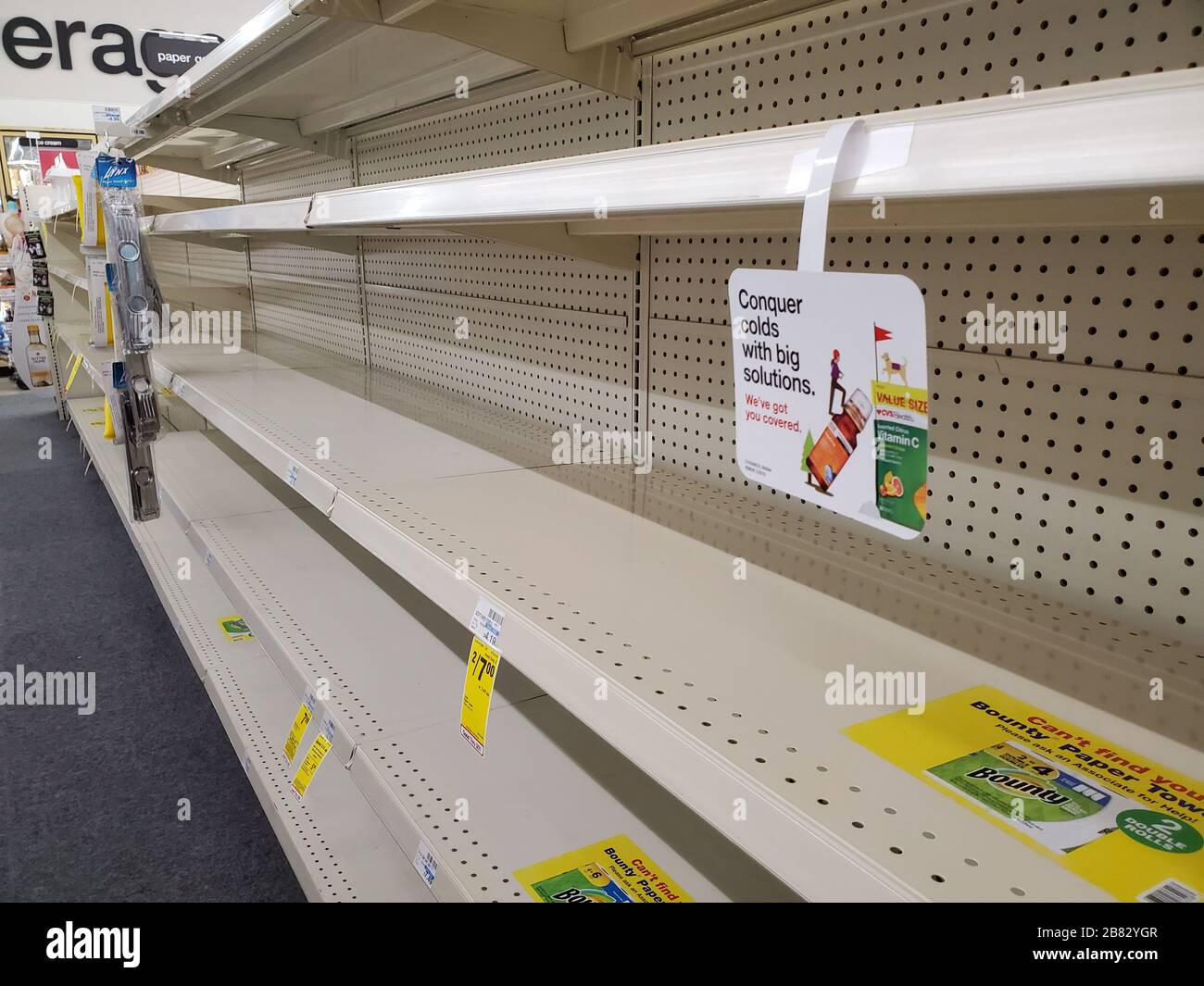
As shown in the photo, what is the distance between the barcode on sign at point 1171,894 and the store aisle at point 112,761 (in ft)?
5.83

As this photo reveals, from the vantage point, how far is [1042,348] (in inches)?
34.8

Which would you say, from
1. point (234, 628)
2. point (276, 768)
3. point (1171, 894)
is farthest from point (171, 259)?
point (1171, 894)

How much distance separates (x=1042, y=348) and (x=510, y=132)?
119 centimetres

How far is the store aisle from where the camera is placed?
187 cm

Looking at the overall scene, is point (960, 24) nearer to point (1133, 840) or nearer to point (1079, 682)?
point (1079, 682)

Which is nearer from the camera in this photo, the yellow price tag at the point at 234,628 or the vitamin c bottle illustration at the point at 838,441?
the vitamin c bottle illustration at the point at 838,441

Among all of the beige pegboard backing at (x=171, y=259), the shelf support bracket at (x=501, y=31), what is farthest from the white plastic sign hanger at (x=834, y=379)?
the beige pegboard backing at (x=171, y=259)

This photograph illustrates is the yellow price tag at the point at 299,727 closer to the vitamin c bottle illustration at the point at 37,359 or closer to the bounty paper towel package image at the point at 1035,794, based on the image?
the bounty paper towel package image at the point at 1035,794

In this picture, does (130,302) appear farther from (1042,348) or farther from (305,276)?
(1042,348)

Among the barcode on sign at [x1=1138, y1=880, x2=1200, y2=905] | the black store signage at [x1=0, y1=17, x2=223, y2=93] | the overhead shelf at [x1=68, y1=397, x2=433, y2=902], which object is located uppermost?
the black store signage at [x1=0, y1=17, x2=223, y2=93]

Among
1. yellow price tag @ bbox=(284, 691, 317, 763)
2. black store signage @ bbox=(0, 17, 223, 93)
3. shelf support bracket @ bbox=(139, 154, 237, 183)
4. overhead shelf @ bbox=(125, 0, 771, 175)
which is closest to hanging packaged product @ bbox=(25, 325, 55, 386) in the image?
black store signage @ bbox=(0, 17, 223, 93)

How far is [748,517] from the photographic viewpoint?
1.19 metres

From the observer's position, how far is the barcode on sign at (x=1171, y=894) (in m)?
0.49

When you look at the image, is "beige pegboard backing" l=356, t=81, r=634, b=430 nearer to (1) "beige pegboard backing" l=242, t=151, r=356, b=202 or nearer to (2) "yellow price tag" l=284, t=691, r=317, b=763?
(1) "beige pegboard backing" l=242, t=151, r=356, b=202
